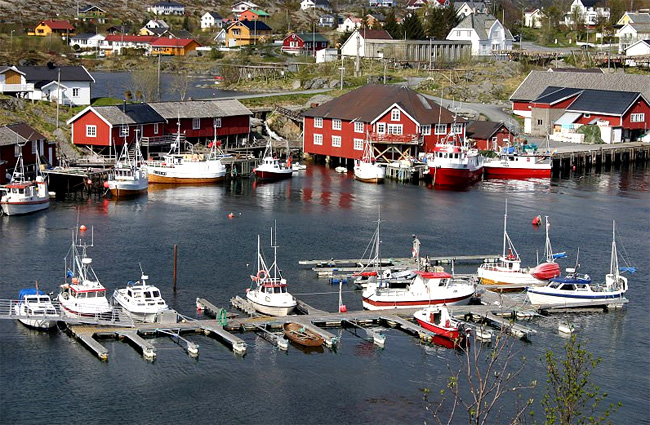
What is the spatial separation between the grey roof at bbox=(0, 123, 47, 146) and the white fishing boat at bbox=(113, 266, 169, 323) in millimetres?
28992

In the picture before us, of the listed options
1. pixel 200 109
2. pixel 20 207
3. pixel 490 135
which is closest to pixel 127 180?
pixel 20 207

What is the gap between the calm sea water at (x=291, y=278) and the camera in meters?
36.2

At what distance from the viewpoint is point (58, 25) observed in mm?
175625

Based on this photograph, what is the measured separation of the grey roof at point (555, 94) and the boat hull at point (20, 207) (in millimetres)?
49646

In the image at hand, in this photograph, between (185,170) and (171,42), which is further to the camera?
(171,42)

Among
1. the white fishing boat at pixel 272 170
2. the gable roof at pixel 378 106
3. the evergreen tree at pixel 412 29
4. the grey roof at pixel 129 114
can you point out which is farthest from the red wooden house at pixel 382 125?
the evergreen tree at pixel 412 29

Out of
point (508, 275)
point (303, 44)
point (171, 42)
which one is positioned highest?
point (171, 42)

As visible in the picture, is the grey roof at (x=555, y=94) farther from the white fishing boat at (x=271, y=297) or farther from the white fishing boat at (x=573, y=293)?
the white fishing boat at (x=271, y=297)

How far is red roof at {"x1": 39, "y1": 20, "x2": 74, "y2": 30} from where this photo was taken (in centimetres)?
17448

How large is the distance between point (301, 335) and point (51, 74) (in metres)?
58.8

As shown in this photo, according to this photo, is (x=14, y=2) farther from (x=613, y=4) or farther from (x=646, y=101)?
(x=646, y=101)

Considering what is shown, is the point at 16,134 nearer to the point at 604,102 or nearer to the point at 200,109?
the point at 200,109

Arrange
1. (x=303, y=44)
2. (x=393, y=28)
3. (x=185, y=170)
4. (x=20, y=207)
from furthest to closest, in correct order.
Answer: (x=303, y=44) < (x=393, y=28) < (x=185, y=170) < (x=20, y=207)

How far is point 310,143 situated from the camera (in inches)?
3551
